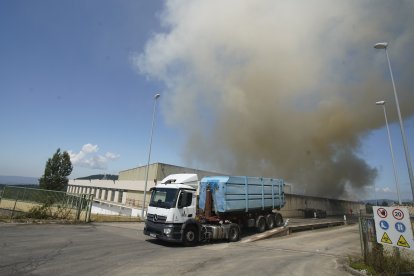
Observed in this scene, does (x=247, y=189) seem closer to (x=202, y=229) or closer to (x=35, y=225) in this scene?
(x=202, y=229)

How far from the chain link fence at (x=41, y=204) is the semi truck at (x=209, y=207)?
715cm

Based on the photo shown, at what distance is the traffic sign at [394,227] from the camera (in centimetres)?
728

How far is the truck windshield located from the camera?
11430 mm

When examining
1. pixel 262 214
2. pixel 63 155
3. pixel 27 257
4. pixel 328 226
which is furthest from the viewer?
pixel 63 155

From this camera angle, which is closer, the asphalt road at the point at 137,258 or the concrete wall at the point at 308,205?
the asphalt road at the point at 137,258

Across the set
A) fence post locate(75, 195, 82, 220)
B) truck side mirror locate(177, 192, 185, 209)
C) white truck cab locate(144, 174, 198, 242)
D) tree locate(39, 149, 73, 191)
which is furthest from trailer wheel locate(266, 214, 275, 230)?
tree locate(39, 149, 73, 191)

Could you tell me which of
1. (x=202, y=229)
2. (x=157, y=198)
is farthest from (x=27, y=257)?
(x=202, y=229)

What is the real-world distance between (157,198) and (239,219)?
17.5 ft

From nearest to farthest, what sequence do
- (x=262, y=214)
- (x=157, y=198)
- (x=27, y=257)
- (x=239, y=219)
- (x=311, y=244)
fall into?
(x=27, y=257)
(x=157, y=198)
(x=311, y=244)
(x=239, y=219)
(x=262, y=214)

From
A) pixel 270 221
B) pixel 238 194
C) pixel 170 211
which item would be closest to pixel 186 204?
pixel 170 211

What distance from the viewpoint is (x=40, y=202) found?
16188 millimetres

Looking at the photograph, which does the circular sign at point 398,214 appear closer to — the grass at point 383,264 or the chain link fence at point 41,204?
the grass at point 383,264

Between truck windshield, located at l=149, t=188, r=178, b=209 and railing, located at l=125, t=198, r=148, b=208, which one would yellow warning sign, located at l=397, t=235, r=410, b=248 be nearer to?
truck windshield, located at l=149, t=188, r=178, b=209

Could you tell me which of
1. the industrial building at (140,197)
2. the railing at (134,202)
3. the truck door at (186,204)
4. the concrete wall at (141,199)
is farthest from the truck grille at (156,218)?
the railing at (134,202)
